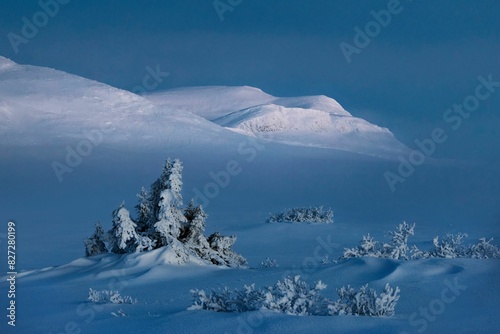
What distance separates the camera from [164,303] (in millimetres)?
6512

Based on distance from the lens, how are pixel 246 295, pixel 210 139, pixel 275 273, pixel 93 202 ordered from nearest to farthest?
pixel 246 295, pixel 275 273, pixel 93 202, pixel 210 139

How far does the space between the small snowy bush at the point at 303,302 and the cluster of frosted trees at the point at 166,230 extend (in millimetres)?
3406

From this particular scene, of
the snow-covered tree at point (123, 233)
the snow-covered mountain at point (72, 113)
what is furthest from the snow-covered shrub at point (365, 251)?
the snow-covered mountain at point (72, 113)

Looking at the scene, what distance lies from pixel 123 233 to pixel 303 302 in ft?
13.7

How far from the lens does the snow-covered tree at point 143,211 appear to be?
9727mm

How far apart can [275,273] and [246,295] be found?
104 inches

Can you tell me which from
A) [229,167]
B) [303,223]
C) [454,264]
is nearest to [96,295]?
[454,264]

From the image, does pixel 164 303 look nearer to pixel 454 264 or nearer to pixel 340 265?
pixel 340 265

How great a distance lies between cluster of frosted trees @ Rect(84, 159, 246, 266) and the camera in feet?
29.7

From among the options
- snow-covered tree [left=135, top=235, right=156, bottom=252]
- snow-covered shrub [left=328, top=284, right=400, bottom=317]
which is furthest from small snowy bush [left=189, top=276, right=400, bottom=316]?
snow-covered tree [left=135, top=235, right=156, bottom=252]

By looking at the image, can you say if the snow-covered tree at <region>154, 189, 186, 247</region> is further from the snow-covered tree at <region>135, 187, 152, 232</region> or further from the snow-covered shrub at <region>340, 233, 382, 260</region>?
the snow-covered shrub at <region>340, 233, 382, 260</region>

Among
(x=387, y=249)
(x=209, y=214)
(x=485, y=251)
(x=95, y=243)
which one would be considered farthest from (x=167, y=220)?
(x=209, y=214)

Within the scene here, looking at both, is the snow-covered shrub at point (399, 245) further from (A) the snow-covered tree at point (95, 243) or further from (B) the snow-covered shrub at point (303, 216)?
(B) the snow-covered shrub at point (303, 216)

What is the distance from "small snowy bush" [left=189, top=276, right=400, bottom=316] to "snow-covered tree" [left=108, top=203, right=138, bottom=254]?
3.62 metres
